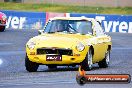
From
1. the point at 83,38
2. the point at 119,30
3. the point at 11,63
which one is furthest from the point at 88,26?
the point at 119,30

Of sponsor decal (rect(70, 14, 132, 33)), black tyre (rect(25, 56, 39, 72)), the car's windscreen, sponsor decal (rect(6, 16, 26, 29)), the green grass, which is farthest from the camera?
the green grass

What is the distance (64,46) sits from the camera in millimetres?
13961

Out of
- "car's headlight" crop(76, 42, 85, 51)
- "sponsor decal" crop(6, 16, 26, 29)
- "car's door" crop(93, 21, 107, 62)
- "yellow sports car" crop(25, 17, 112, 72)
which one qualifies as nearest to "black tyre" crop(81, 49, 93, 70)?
"yellow sports car" crop(25, 17, 112, 72)

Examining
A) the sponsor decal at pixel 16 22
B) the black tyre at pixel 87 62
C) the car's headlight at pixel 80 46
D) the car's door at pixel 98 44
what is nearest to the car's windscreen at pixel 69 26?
the car's door at pixel 98 44

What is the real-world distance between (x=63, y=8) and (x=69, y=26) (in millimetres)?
47732

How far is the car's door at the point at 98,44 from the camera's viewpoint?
1518 cm

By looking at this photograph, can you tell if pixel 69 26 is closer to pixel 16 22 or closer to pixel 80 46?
pixel 80 46

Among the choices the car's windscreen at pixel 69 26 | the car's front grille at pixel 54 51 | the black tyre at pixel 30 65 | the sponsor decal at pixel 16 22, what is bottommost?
the sponsor decal at pixel 16 22

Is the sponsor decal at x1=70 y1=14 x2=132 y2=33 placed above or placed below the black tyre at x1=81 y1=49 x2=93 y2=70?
below

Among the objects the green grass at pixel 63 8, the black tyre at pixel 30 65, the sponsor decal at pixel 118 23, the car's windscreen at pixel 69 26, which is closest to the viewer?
the black tyre at pixel 30 65

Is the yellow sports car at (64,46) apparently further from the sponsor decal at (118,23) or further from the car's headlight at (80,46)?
the sponsor decal at (118,23)

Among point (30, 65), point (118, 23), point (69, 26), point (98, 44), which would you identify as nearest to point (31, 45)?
point (30, 65)

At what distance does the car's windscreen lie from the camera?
15336 mm

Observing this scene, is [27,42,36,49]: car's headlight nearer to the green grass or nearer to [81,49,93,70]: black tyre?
[81,49,93,70]: black tyre
